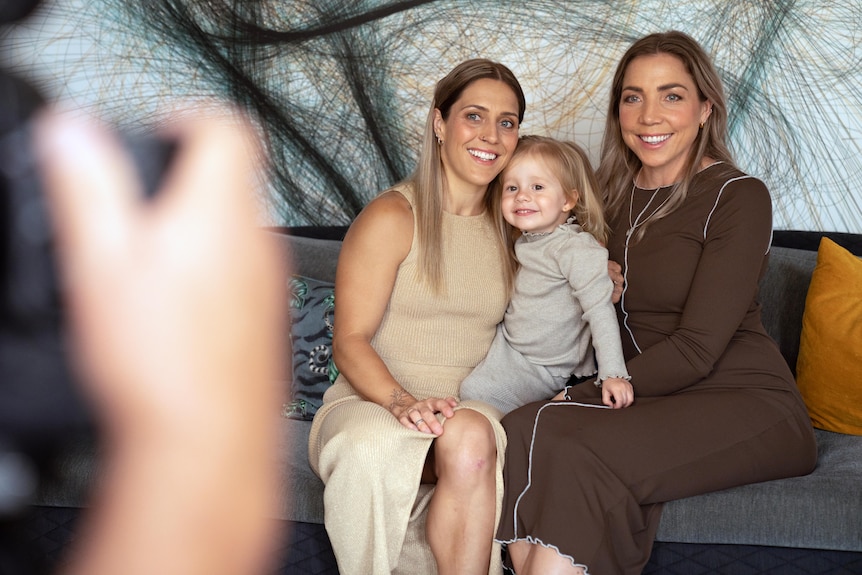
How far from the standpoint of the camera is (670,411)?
162 centimetres

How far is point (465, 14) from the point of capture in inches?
98.8

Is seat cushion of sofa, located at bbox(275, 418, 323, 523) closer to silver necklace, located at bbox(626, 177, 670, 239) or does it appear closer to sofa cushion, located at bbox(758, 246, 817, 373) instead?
silver necklace, located at bbox(626, 177, 670, 239)

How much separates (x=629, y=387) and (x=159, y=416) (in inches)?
44.2

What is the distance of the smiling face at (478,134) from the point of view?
1.80m

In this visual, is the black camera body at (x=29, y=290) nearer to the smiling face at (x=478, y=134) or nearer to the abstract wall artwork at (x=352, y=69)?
the smiling face at (x=478, y=134)

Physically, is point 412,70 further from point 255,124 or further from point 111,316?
point 111,316

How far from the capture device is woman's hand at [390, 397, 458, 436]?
5.04 ft

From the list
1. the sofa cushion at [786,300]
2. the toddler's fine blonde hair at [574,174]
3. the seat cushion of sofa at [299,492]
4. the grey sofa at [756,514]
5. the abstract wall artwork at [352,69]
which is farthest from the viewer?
the abstract wall artwork at [352,69]

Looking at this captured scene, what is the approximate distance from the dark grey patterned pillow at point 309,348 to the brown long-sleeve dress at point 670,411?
27.1 inches

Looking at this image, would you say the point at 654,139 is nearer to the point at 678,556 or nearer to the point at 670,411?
the point at 670,411

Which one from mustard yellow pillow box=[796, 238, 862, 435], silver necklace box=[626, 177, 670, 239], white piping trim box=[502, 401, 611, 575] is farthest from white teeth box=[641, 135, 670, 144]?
white piping trim box=[502, 401, 611, 575]

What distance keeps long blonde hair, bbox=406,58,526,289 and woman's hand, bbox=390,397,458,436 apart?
0.97 ft

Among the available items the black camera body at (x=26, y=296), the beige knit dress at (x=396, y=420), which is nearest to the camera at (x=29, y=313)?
the black camera body at (x=26, y=296)

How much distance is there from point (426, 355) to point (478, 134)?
46 cm
